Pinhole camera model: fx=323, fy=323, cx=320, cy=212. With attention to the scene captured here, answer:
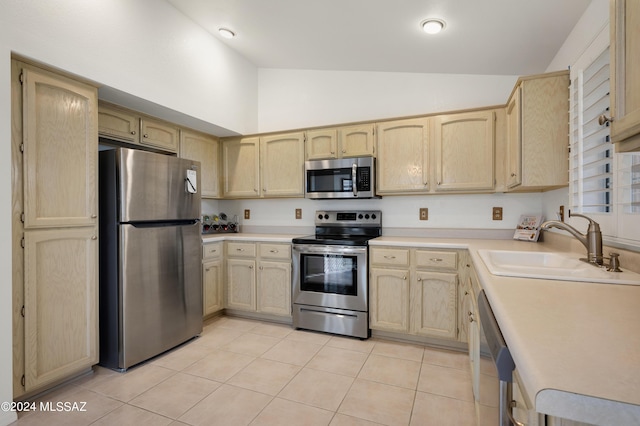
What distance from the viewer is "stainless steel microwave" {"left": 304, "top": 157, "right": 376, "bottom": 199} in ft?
10.1

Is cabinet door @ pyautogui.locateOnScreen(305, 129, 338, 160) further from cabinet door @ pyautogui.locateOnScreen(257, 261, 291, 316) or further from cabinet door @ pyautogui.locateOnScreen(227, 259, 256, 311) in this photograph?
cabinet door @ pyautogui.locateOnScreen(227, 259, 256, 311)

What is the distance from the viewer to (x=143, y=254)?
239 centimetres

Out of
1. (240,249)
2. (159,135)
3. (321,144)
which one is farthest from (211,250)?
(321,144)

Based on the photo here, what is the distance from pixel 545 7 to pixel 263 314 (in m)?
3.29

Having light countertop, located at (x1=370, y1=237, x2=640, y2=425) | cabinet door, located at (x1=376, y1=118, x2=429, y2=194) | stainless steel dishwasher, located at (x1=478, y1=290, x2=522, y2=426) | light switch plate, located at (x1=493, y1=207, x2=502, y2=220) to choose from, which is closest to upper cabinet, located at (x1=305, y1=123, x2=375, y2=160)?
cabinet door, located at (x1=376, y1=118, x2=429, y2=194)

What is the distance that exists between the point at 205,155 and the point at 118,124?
3.39 feet

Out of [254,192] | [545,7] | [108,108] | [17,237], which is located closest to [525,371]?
[545,7]

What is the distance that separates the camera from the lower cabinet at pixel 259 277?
3.20 meters

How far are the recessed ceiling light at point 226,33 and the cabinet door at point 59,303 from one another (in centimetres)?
201

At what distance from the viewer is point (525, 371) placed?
582 mm

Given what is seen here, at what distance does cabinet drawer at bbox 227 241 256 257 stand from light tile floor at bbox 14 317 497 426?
34.3 inches

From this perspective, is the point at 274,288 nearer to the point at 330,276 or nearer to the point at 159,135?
the point at 330,276

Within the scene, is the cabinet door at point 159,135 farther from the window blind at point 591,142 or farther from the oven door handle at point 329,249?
the window blind at point 591,142

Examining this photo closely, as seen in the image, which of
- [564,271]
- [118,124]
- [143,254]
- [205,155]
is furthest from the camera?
[205,155]
